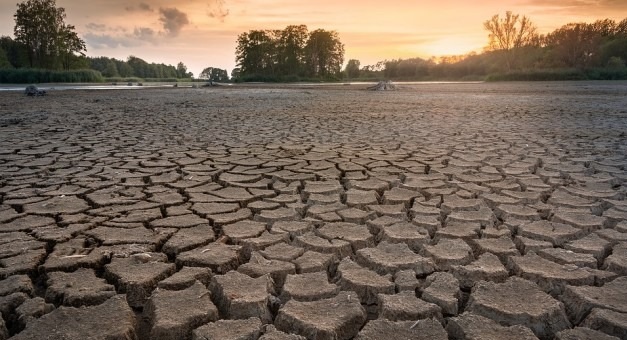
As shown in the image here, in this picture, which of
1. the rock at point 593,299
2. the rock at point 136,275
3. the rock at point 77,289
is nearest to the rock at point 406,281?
the rock at point 593,299

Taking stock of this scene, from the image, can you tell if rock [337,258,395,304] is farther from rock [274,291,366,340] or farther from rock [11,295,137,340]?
rock [11,295,137,340]

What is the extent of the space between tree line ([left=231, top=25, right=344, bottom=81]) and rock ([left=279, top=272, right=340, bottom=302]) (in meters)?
52.9

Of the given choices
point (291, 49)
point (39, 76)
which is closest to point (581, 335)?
point (39, 76)

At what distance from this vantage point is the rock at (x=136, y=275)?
1682mm

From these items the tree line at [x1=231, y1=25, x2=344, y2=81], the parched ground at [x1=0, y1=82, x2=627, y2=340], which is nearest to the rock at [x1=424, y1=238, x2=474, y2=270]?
the parched ground at [x1=0, y1=82, x2=627, y2=340]

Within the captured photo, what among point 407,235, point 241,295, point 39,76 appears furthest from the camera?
point 39,76

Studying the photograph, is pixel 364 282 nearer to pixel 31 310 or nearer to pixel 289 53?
pixel 31 310

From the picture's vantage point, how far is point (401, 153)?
4520 mm

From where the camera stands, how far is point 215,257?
6.45 ft

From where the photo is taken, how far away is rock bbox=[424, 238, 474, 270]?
6.29 feet

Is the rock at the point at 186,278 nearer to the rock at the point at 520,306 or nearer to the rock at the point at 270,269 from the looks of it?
the rock at the point at 270,269

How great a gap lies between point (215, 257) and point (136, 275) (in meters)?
0.33

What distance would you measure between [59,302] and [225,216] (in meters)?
1.06

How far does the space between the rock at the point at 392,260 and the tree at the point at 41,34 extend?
4701 centimetres
